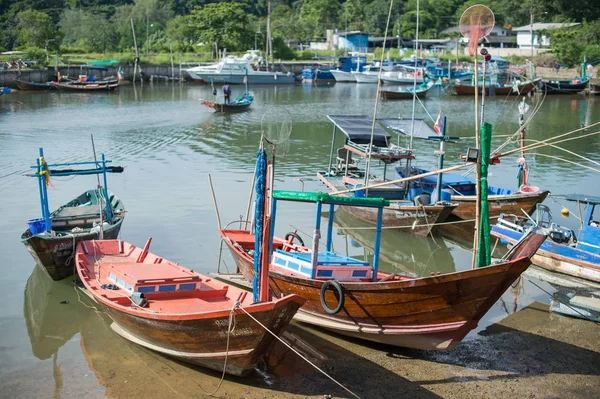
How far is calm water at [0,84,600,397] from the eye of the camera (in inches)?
456

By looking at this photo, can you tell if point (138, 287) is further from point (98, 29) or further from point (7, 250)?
point (98, 29)

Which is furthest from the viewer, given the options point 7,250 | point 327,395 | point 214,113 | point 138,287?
point 214,113

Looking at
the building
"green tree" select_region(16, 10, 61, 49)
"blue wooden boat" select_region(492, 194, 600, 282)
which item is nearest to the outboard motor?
"blue wooden boat" select_region(492, 194, 600, 282)

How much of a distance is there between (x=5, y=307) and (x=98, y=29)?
71704mm

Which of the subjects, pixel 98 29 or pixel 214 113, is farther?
pixel 98 29

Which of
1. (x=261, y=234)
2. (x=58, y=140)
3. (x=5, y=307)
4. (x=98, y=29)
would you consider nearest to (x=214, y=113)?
(x=58, y=140)

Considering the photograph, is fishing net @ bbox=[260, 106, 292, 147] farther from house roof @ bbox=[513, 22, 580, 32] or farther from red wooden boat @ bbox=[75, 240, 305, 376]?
house roof @ bbox=[513, 22, 580, 32]

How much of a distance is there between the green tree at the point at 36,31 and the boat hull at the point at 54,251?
60.3 metres

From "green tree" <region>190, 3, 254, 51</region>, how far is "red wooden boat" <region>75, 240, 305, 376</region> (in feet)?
215

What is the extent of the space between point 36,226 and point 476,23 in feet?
33.1

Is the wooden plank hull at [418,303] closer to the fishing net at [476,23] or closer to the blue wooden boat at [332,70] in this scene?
the fishing net at [476,23]

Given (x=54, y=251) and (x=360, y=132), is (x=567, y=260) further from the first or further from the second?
(x=54, y=251)

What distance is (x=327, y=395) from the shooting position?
10.2 metres

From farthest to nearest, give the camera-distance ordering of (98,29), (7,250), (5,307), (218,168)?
1. (98,29)
2. (218,168)
3. (7,250)
4. (5,307)
